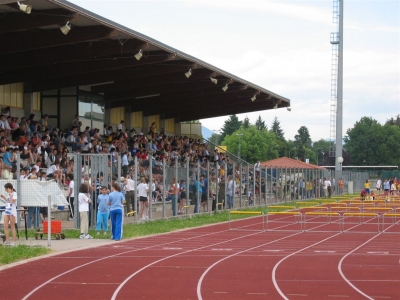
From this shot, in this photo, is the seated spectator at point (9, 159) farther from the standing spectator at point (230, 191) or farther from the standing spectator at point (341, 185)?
the standing spectator at point (341, 185)

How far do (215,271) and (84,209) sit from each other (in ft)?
29.1

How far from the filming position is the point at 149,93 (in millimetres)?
46312

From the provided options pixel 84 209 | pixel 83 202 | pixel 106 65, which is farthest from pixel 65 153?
pixel 84 209

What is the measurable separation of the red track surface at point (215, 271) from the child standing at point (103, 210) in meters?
2.00

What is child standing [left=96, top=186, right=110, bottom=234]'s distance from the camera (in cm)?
2520

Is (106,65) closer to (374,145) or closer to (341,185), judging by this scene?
(341,185)

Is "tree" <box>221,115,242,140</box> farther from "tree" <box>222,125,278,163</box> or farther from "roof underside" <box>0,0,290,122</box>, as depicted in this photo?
"roof underside" <box>0,0,290,122</box>

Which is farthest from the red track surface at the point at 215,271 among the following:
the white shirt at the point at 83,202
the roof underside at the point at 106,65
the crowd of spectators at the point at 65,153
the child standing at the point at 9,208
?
the roof underside at the point at 106,65

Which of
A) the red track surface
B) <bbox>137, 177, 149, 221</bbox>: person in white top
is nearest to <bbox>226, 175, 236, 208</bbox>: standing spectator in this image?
<bbox>137, 177, 149, 221</bbox>: person in white top

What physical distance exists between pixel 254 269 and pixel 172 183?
1763cm

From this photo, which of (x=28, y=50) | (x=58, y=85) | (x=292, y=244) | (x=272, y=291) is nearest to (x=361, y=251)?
(x=292, y=244)

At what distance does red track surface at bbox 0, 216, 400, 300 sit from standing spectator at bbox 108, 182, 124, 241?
0.54 m

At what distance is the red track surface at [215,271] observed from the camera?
516 inches

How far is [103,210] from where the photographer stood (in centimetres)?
2550
